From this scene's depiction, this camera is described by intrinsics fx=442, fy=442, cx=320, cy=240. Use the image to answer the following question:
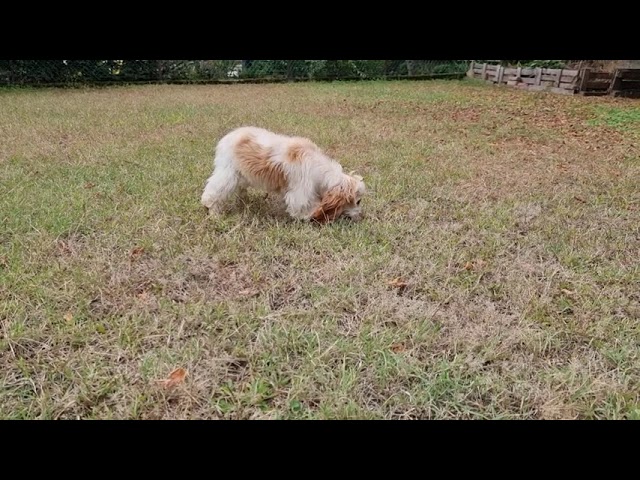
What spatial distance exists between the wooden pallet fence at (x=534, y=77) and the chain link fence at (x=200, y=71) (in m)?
1.99

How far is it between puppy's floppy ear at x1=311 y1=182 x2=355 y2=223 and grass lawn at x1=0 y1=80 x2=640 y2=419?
0.48 ft

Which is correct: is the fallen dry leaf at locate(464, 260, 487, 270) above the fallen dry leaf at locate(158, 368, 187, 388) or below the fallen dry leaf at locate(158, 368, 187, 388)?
below

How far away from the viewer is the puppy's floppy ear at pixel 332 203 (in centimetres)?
394

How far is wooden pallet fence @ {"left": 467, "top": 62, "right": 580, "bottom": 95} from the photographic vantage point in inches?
547

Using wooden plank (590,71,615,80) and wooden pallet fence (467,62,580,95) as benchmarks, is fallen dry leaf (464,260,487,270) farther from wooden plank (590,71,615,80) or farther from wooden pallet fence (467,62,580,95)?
wooden pallet fence (467,62,580,95)

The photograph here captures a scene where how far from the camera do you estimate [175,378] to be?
2.07 metres

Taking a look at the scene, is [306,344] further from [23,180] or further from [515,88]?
[515,88]

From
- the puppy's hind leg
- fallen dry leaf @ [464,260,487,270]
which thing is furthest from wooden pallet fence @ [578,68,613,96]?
the puppy's hind leg

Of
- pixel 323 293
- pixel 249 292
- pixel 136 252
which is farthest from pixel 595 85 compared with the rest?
pixel 136 252

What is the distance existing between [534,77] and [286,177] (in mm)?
14730

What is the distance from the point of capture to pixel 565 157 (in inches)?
261

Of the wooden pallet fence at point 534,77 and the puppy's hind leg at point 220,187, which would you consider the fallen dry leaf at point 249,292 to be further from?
the wooden pallet fence at point 534,77

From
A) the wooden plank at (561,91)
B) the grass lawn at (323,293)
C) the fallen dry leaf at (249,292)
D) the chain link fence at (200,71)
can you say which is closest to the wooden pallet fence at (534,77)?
the wooden plank at (561,91)

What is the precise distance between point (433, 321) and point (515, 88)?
631 inches
